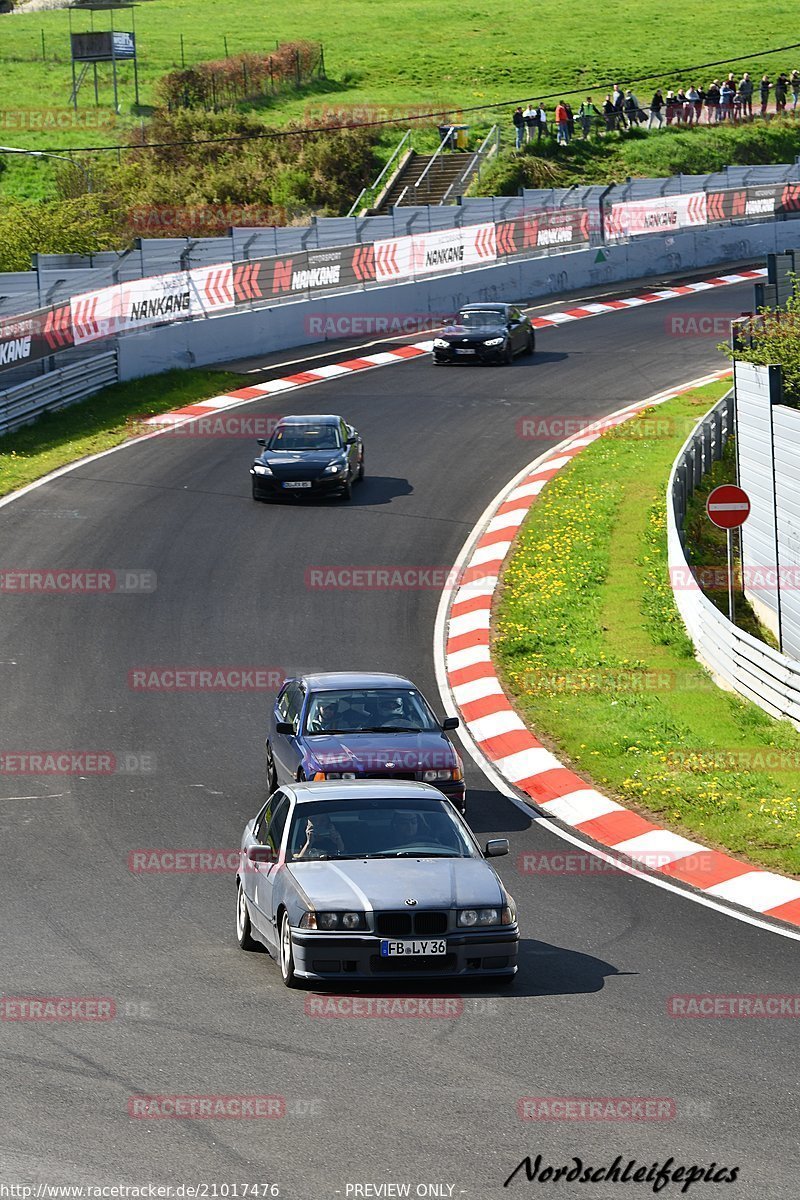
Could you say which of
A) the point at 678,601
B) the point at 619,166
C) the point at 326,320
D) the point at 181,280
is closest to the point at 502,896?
the point at 678,601

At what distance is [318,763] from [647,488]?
16.3 metres

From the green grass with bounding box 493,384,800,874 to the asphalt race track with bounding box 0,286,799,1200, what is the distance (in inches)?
57.6

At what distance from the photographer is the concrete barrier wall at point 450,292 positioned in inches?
1468

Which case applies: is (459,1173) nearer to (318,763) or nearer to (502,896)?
(502,896)

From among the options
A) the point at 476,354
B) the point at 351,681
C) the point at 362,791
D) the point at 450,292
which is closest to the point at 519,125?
the point at 450,292

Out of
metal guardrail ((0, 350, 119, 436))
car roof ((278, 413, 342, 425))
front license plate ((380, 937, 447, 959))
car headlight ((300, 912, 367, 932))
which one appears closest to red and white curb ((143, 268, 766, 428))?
Result: metal guardrail ((0, 350, 119, 436))

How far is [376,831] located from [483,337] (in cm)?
2843

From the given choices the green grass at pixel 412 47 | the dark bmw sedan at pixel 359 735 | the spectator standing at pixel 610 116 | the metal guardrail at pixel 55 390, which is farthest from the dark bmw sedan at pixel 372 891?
the green grass at pixel 412 47

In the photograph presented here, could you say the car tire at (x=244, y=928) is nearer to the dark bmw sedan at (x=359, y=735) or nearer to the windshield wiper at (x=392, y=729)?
the dark bmw sedan at (x=359, y=735)

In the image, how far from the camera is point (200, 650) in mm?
21188

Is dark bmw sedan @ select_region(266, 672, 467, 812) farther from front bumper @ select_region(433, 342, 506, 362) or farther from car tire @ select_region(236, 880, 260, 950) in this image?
front bumper @ select_region(433, 342, 506, 362)

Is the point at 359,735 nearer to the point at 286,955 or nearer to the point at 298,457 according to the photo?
the point at 286,955

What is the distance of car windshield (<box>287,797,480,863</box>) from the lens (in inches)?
456

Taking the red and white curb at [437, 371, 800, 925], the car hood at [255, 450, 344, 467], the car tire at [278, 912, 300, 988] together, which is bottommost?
the red and white curb at [437, 371, 800, 925]
